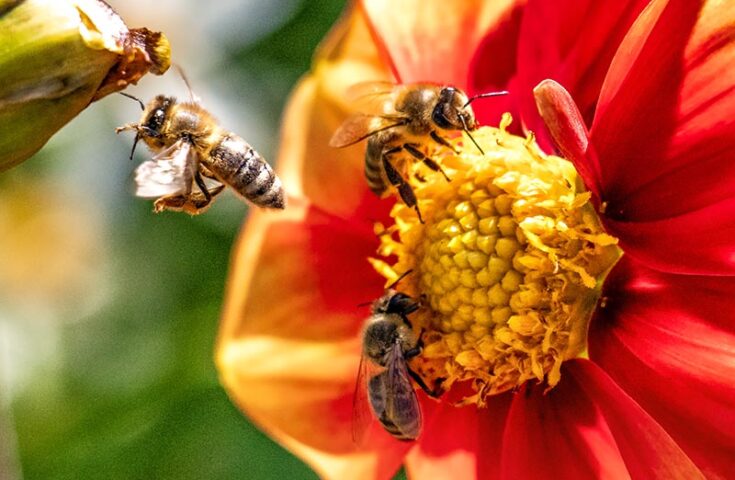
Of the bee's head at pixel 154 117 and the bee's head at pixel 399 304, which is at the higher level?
the bee's head at pixel 154 117

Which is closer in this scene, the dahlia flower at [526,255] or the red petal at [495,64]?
the dahlia flower at [526,255]

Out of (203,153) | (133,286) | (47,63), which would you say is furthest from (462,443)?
(133,286)

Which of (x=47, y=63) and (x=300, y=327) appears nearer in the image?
(x=47, y=63)

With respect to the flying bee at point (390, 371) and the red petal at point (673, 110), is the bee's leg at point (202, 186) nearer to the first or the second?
the flying bee at point (390, 371)

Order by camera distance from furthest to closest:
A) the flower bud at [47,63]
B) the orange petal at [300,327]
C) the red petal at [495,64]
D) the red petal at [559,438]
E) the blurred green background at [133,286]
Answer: the blurred green background at [133,286] < the orange petal at [300,327] < the red petal at [495,64] < the red petal at [559,438] < the flower bud at [47,63]

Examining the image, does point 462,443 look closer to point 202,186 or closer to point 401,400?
point 401,400

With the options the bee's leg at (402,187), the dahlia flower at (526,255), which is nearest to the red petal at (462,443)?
the dahlia flower at (526,255)

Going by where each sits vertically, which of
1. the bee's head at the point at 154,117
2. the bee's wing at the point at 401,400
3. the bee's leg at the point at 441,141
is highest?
the bee's head at the point at 154,117
